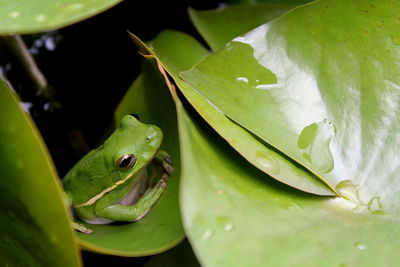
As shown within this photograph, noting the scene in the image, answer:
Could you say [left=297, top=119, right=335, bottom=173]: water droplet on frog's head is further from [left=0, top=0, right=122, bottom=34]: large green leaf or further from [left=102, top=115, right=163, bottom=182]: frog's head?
[left=0, top=0, right=122, bottom=34]: large green leaf

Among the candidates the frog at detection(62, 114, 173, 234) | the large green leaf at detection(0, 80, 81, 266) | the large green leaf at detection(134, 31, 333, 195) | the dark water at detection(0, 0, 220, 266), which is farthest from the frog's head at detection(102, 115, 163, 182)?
the dark water at detection(0, 0, 220, 266)

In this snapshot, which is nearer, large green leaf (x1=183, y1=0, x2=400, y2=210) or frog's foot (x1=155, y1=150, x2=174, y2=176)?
large green leaf (x1=183, y1=0, x2=400, y2=210)

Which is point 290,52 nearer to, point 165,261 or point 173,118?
point 173,118

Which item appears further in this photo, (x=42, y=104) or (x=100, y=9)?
(x=42, y=104)

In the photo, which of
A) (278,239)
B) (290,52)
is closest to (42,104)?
(290,52)

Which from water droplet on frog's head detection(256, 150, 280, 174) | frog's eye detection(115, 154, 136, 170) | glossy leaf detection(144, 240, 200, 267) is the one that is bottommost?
glossy leaf detection(144, 240, 200, 267)
